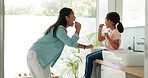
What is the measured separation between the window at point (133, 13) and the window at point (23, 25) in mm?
1124

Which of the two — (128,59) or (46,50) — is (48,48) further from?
(128,59)

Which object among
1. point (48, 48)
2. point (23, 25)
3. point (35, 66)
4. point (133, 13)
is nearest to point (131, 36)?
point (133, 13)

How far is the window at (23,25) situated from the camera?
3885 millimetres

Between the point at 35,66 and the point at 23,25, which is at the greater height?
A: the point at 23,25

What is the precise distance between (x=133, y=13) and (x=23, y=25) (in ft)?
6.22

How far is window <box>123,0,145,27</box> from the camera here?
2.78 metres

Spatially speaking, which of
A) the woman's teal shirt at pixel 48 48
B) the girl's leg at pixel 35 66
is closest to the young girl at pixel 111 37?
the woman's teal shirt at pixel 48 48

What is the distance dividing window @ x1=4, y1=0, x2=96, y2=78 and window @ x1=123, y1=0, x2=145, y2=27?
1124mm

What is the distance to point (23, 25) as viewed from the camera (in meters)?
3.96

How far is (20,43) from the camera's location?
3.93 meters

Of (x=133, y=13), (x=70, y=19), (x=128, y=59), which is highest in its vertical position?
(x=133, y=13)

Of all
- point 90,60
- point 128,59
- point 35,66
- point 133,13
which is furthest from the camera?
point 133,13

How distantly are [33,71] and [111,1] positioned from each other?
1.82 m

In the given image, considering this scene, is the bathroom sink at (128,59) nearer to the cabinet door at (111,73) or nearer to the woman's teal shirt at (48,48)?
the cabinet door at (111,73)
